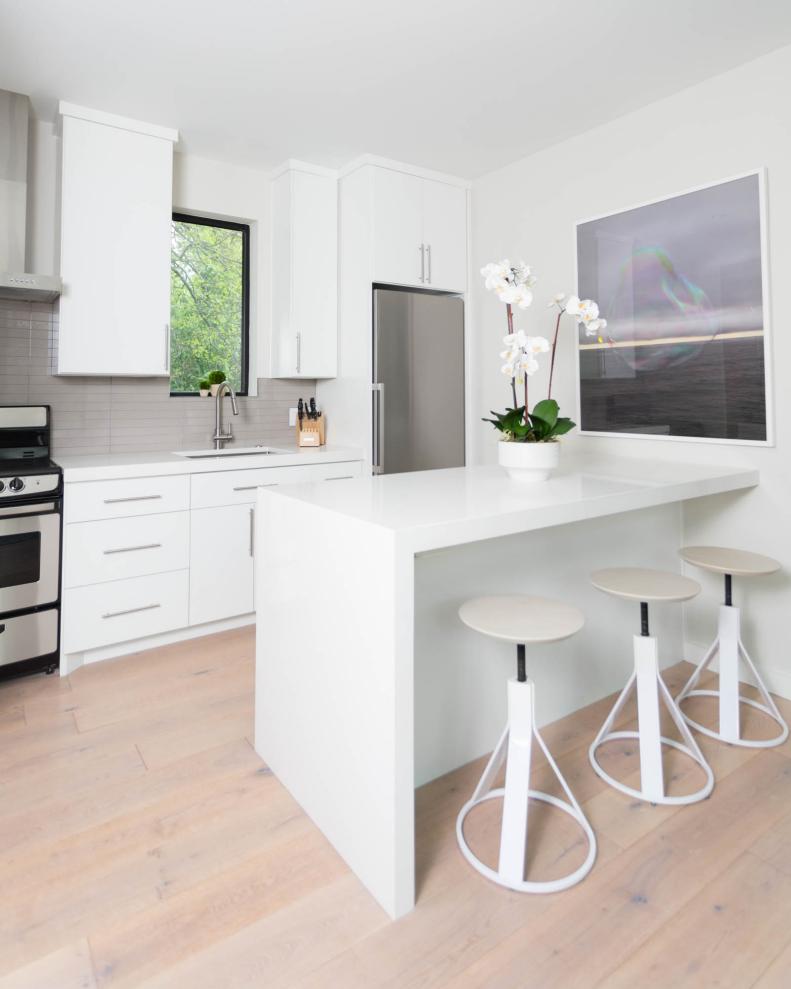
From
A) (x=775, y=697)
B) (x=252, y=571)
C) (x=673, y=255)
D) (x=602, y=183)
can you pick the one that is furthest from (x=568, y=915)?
(x=602, y=183)

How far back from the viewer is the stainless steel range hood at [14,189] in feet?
8.84

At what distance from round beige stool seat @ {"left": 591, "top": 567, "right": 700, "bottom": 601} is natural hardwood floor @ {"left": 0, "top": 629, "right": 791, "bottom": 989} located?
1.91 feet

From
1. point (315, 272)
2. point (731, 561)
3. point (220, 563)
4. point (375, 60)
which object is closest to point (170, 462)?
point (220, 563)

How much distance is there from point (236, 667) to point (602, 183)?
2.86 m

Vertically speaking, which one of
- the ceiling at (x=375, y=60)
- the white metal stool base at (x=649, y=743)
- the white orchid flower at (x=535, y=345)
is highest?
the ceiling at (x=375, y=60)

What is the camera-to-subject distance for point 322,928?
136cm

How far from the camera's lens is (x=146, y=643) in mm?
2957

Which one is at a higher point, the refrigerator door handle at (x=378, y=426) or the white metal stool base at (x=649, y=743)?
the refrigerator door handle at (x=378, y=426)

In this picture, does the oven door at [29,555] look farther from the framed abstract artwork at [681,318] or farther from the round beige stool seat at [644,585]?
the framed abstract artwork at [681,318]

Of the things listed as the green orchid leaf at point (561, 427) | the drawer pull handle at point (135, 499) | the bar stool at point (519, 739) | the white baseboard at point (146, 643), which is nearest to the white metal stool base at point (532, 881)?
the bar stool at point (519, 739)

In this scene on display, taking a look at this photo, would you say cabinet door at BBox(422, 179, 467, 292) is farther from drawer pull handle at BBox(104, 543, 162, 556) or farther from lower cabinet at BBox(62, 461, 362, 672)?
drawer pull handle at BBox(104, 543, 162, 556)

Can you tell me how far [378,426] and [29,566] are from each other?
1861mm

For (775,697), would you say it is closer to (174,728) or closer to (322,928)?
(322,928)

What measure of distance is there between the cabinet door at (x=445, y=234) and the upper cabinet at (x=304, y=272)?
55 centimetres
